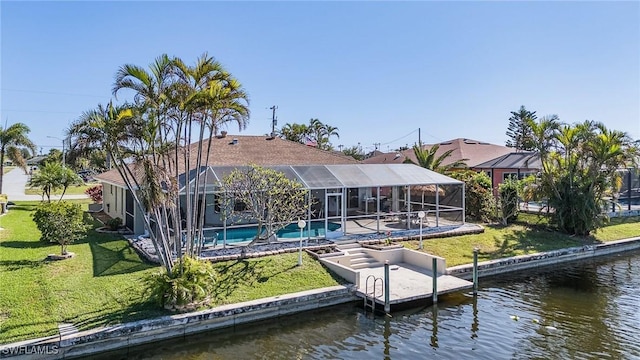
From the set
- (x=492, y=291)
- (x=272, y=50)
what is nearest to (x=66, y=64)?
(x=272, y=50)

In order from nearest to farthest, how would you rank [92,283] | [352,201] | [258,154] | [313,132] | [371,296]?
1. [92,283]
2. [371,296]
3. [258,154]
4. [352,201]
5. [313,132]

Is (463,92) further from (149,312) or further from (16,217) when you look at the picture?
(16,217)

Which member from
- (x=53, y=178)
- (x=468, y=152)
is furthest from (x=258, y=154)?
(x=468, y=152)

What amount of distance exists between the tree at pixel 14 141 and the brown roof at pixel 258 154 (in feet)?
28.0

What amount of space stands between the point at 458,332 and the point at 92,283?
10239 millimetres

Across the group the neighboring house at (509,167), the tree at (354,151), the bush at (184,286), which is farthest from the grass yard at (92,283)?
the tree at (354,151)

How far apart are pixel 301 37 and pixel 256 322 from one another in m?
13.5

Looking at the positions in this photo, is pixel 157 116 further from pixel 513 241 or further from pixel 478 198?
pixel 478 198

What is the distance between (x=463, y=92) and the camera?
26766 mm

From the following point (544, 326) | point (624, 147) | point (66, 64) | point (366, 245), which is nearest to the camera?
point (544, 326)

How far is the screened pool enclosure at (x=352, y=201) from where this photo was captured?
16948 mm

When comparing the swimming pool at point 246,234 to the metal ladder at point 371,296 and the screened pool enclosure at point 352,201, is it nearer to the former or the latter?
the screened pool enclosure at point 352,201

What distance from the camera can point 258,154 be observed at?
2389cm

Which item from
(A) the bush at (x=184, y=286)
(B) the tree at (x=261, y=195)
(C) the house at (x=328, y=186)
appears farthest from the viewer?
(C) the house at (x=328, y=186)
